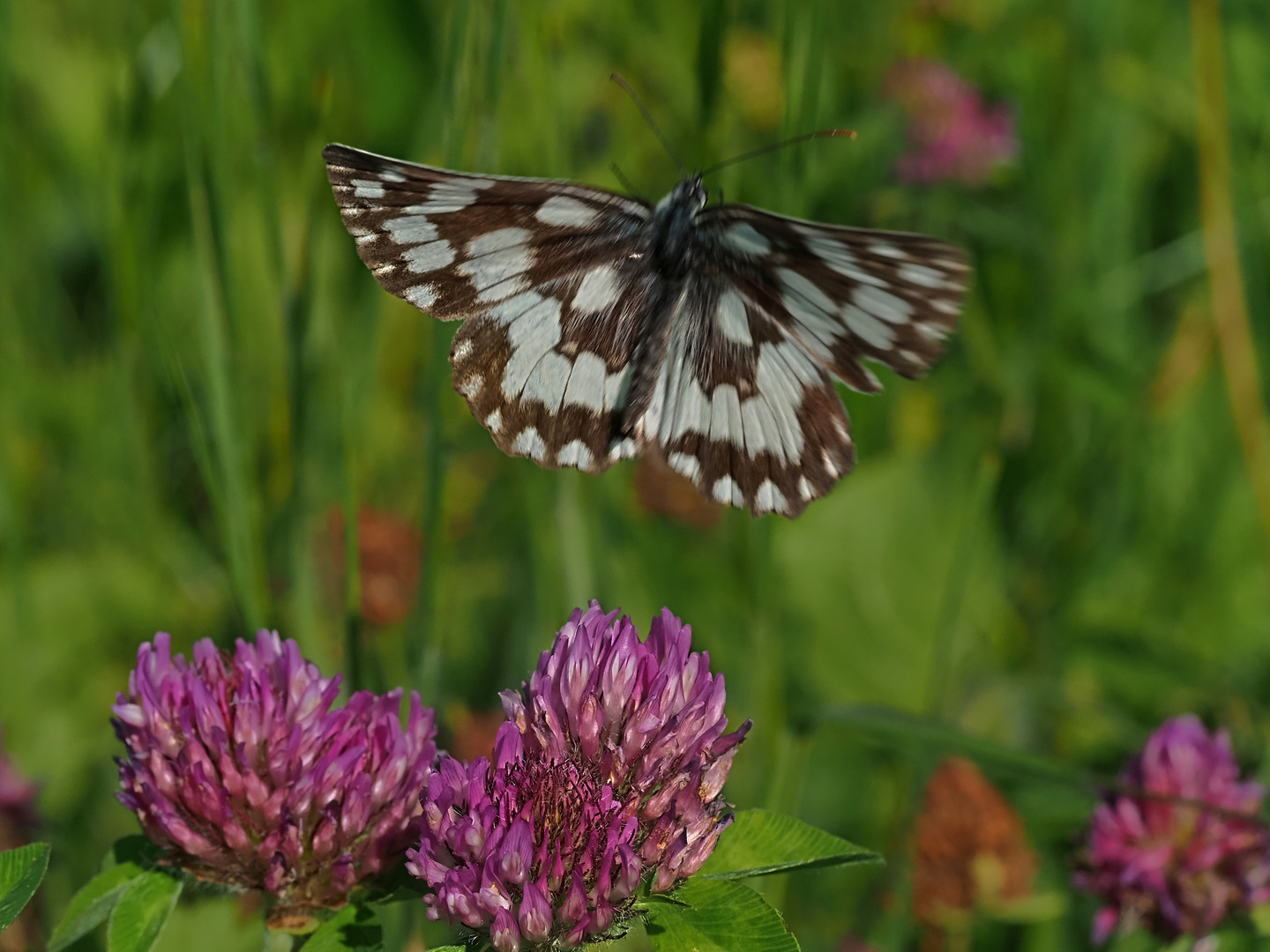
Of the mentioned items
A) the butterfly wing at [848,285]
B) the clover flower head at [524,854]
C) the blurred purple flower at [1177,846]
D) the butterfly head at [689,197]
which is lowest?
the blurred purple flower at [1177,846]

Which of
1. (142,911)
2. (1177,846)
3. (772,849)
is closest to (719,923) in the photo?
(772,849)

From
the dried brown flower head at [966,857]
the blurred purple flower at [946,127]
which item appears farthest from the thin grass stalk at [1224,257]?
the dried brown flower head at [966,857]

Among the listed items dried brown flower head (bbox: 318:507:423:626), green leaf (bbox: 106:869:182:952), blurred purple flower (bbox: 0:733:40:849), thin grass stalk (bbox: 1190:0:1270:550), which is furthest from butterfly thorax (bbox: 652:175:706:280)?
thin grass stalk (bbox: 1190:0:1270:550)

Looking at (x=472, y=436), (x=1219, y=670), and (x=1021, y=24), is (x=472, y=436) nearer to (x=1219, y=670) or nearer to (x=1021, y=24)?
(x=1219, y=670)

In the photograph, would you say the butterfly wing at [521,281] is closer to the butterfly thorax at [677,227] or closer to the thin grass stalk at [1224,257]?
the butterfly thorax at [677,227]

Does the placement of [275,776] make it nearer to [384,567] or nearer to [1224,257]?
[384,567]

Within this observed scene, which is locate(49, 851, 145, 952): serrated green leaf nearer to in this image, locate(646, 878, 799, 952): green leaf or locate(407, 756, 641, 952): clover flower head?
locate(407, 756, 641, 952): clover flower head
